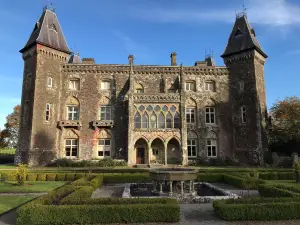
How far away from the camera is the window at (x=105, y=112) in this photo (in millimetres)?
34438

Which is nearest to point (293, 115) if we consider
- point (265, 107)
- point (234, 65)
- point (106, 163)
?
point (265, 107)

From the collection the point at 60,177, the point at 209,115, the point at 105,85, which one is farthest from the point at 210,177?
the point at 105,85

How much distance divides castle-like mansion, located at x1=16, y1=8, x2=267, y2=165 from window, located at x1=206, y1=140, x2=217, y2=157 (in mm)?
128

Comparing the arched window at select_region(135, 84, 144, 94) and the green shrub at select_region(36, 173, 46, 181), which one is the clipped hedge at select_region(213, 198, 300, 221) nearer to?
the green shrub at select_region(36, 173, 46, 181)

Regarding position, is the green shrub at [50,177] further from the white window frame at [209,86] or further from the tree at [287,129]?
the tree at [287,129]

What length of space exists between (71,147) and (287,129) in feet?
89.4

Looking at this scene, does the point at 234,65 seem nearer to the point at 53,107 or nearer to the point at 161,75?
the point at 161,75

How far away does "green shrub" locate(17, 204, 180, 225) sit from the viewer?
28.9 ft

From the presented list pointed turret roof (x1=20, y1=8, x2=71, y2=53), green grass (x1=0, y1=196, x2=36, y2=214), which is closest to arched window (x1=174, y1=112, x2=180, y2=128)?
pointed turret roof (x1=20, y1=8, x2=71, y2=53)

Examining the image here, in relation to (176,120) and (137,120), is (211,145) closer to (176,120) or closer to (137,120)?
(176,120)

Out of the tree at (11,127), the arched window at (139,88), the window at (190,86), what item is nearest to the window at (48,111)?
the arched window at (139,88)

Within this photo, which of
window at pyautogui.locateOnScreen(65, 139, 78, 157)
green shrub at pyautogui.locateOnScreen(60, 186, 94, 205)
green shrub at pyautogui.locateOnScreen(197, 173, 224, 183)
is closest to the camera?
green shrub at pyautogui.locateOnScreen(60, 186, 94, 205)

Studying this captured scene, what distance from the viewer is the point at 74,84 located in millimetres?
34812

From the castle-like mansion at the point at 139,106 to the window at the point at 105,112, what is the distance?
131 millimetres
